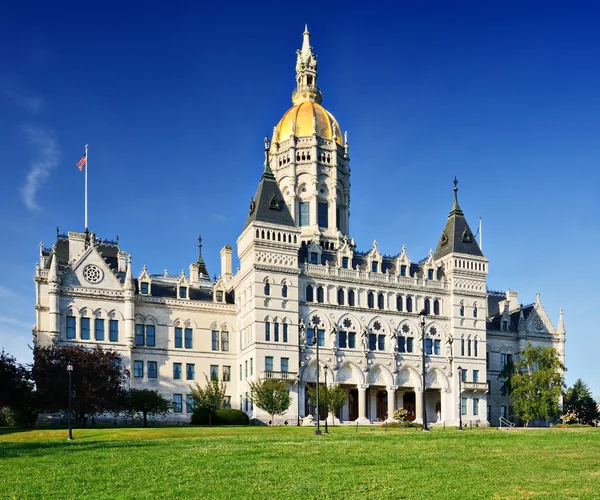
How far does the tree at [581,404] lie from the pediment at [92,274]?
2331 inches

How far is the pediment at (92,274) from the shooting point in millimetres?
69188

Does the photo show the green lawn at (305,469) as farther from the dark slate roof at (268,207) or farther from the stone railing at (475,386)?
the stone railing at (475,386)

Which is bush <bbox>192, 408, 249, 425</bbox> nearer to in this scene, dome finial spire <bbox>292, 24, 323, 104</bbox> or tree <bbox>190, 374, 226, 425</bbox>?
tree <bbox>190, 374, 226, 425</bbox>

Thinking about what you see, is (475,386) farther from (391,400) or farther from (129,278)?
(129,278)

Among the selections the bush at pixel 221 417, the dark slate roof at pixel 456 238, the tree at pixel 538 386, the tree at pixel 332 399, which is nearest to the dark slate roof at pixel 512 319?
the tree at pixel 538 386

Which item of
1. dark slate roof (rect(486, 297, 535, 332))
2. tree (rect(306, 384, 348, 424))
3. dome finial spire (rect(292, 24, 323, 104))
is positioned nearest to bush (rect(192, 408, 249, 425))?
tree (rect(306, 384, 348, 424))

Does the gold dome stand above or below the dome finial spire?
below

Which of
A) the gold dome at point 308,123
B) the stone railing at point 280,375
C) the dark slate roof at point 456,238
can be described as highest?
the gold dome at point 308,123

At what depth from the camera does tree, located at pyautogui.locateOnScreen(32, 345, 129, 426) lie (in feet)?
191

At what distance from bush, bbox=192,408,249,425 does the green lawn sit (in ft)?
103

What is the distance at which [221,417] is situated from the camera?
2569 inches

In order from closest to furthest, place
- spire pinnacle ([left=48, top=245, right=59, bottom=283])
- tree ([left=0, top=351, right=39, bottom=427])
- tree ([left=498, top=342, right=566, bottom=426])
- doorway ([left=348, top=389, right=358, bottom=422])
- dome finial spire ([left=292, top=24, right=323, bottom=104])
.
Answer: tree ([left=0, top=351, right=39, bottom=427]) < spire pinnacle ([left=48, top=245, right=59, bottom=283]) < doorway ([left=348, top=389, right=358, bottom=422]) < tree ([left=498, top=342, right=566, bottom=426]) < dome finial spire ([left=292, top=24, right=323, bottom=104])

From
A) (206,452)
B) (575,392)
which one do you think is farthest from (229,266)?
(206,452)

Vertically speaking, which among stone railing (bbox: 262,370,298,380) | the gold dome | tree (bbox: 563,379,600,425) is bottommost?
tree (bbox: 563,379,600,425)
